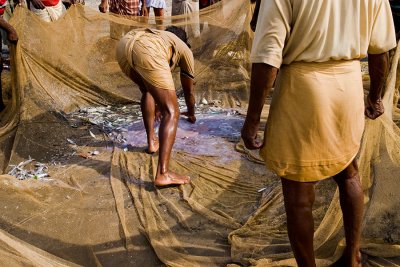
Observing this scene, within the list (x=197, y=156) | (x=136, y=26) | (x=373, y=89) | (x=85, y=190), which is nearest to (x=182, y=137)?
(x=197, y=156)

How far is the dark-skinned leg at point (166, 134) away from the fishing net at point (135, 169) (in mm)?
82

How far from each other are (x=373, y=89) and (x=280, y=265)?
40.7 inches

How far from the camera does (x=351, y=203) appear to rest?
2133 millimetres

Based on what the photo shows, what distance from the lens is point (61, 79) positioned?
5.09 metres

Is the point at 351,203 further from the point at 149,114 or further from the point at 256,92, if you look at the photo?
the point at 149,114

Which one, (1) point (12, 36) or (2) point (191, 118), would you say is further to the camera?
(2) point (191, 118)

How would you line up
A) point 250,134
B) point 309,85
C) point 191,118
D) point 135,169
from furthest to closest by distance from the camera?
point 191,118
point 135,169
point 250,134
point 309,85

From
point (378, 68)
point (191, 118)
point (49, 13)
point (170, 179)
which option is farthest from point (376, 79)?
point (49, 13)

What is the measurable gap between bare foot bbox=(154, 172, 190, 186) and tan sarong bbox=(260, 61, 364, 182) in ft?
4.99

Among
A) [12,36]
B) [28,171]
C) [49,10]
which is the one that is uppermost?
[12,36]

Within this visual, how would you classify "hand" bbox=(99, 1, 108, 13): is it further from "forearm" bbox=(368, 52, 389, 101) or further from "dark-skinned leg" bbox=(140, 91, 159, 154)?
"forearm" bbox=(368, 52, 389, 101)

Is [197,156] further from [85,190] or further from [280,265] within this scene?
[280,265]

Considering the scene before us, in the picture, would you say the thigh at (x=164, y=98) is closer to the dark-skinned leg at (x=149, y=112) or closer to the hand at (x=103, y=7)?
the dark-skinned leg at (x=149, y=112)

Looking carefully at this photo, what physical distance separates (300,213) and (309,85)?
0.59m
